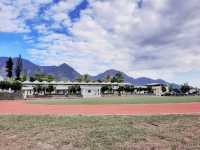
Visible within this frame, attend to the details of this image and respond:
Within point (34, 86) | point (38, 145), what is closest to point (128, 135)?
point (38, 145)

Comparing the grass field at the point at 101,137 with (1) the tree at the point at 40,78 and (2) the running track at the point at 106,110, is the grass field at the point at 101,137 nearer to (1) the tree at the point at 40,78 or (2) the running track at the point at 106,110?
(2) the running track at the point at 106,110

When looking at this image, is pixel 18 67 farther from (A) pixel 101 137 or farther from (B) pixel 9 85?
(A) pixel 101 137

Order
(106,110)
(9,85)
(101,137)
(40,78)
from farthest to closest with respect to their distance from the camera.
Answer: (40,78)
(9,85)
(106,110)
(101,137)

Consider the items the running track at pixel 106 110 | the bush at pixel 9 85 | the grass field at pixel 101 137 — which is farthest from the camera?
the bush at pixel 9 85

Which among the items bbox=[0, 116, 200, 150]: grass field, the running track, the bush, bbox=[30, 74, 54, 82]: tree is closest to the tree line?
bbox=[30, 74, 54, 82]: tree

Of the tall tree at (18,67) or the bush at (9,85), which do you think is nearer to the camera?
the bush at (9,85)

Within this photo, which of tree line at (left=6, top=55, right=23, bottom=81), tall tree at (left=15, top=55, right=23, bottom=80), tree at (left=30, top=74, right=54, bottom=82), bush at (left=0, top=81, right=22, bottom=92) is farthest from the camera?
tree at (left=30, top=74, right=54, bottom=82)

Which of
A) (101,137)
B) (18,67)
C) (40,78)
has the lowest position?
(101,137)

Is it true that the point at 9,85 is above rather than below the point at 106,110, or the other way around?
above

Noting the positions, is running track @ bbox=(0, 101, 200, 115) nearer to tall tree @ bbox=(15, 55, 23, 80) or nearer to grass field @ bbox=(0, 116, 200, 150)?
grass field @ bbox=(0, 116, 200, 150)

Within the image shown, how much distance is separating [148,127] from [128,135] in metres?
2.16

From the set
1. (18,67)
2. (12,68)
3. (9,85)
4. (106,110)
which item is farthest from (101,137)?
(12,68)

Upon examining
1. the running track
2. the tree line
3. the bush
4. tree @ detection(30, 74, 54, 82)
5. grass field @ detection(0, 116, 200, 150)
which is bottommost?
grass field @ detection(0, 116, 200, 150)

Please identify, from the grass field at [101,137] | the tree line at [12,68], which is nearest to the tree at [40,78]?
the tree line at [12,68]
